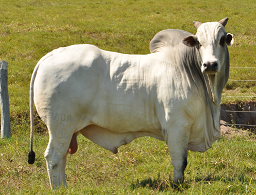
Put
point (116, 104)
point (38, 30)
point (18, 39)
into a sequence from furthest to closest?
1. point (38, 30)
2. point (18, 39)
3. point (116, 104)

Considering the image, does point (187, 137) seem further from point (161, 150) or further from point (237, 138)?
point (237, 138)

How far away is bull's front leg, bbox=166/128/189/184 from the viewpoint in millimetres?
3725

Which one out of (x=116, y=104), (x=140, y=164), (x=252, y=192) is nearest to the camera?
(x=252, y=192)

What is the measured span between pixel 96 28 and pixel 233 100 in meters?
8.84

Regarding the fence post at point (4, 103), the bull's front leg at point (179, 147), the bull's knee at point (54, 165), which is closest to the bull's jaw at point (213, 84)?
the bull's front leg at point (179, 147)

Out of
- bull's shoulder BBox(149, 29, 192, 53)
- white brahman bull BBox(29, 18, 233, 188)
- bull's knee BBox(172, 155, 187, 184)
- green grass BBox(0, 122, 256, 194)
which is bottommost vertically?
green grass BBox(0, 122, 256, 194)

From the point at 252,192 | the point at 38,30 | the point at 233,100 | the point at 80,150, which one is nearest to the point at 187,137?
the point at 252,192

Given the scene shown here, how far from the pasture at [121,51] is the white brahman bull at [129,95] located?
1.90 feet

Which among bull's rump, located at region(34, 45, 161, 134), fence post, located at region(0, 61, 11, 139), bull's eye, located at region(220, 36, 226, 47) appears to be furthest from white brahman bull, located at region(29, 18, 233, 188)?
fence post, located at region(0, 61, 11, 139)

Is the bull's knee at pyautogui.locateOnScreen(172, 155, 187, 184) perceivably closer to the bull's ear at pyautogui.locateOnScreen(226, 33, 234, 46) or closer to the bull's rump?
the bull's rump

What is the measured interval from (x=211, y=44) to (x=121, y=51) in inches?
373

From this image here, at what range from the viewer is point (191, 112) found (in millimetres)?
3707

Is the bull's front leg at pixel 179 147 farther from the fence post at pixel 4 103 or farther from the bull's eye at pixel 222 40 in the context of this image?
the fence post at pixel 4 103

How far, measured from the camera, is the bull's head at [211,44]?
3.34m
